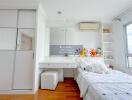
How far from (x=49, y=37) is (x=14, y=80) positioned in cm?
209

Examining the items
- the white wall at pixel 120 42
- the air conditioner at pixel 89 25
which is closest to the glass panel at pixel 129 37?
the white wall at pixel 120 42

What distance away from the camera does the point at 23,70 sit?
2.84 meters

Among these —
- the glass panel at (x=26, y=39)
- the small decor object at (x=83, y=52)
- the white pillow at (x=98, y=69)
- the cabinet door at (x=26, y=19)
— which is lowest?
the white pillow at (x=98, y=69)

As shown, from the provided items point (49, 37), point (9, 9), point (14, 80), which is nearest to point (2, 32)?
point (9, 9)

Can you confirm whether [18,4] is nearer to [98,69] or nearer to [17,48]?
[17,48]

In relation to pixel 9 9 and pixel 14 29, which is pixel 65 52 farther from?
pixel 9 9

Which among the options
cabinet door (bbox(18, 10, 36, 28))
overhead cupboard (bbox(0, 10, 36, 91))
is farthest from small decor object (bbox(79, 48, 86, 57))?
cabinet door (bbox(18, 10, 36, 28))

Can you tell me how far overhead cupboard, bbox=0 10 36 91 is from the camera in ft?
9.22

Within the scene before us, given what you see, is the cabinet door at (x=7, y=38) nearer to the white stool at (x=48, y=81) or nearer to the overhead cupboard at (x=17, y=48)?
the overhead cupboard at (x=17, y=48)

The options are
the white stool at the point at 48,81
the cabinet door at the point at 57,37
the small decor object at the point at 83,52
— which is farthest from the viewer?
the cabinet door at the point at 57,37

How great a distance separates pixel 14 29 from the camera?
9.78 ft

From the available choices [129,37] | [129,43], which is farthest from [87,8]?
[129,43]

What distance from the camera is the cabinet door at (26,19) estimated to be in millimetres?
2975

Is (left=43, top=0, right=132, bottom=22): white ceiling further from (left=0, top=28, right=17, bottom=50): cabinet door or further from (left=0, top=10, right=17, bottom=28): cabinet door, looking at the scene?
(left=0, top=28, right=17, bottom=50): cabinet door
